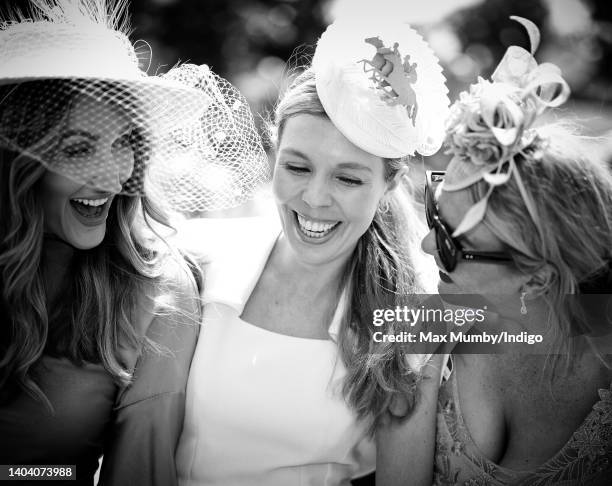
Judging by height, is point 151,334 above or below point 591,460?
above

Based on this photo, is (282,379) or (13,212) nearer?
(13,212)

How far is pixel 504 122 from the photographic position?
6.76ft

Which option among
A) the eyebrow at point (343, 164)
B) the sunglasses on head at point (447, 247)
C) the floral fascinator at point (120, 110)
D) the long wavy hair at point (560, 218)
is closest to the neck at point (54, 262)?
the floral fascinator at point (120, 110)

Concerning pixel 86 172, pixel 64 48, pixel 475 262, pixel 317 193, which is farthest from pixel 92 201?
pixel 475 262

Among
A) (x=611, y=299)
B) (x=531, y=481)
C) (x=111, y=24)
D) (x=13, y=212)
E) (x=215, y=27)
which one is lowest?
(x=531, y=481)

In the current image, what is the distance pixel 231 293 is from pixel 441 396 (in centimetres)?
97

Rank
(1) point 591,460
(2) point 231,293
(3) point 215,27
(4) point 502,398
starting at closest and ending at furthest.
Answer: (1) point 591,460
(4) point 502,398
(2) point 231,293
(3) point 215,27

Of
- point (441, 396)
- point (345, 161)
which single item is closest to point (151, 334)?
point (345, 161)

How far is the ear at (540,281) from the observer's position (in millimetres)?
2168

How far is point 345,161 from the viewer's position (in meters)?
2.52

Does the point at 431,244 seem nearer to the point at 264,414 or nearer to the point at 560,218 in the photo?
the point at 560,218

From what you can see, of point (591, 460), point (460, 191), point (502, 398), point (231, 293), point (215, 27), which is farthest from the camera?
point (215, 27)

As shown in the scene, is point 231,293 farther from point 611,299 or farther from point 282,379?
point 611,299

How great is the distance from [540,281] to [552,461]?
2.42ft
